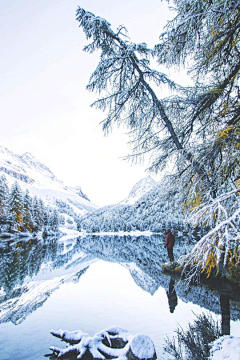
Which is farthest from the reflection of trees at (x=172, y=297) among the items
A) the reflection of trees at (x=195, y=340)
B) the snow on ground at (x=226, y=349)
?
the snow on ground at (x=226, y=349)

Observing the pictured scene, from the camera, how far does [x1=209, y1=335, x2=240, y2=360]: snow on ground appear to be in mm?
3025

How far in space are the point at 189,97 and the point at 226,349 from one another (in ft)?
15.6

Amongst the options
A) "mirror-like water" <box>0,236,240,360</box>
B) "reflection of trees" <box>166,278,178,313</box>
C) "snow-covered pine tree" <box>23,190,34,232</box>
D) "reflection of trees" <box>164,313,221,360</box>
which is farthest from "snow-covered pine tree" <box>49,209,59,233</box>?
"reflection of trees" <box>164,313,221,360</box>

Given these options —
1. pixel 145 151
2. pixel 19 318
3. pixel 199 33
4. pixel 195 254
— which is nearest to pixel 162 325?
pixel 195 254

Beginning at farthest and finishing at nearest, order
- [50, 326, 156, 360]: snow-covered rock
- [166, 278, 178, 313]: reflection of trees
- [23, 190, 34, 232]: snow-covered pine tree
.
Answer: [23, 190, 34, 232]: snow-covered pine tree, [166, 278, 178, 313]: reflection of trees, [50, 326, 156, 360]: snow-covered rock

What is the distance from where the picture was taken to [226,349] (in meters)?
3.21

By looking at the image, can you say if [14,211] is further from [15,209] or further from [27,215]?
[27,215]

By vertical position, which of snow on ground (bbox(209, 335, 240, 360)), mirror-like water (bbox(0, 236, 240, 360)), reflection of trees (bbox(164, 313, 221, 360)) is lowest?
mirror-like water (bbox(0, 236, 240, 360))

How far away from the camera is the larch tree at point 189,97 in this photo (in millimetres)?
3436

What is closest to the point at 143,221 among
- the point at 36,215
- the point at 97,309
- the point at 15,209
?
the point at 36,215

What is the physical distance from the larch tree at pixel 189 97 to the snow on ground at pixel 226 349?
1.17 meters

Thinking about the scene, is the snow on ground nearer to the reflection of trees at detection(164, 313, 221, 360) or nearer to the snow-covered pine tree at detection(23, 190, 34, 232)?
the reflection of trees at detection(164, 313, 221, 360)

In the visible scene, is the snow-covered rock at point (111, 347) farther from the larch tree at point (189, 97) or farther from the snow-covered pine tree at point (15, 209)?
the snow-covered pine tree at point (15, 209)

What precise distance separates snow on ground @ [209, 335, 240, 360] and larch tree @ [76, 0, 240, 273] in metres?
1.17
